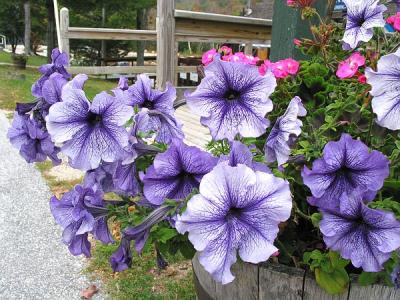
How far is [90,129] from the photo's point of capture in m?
1.13

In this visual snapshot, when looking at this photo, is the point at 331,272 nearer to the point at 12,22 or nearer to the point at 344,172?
the point at 344,172

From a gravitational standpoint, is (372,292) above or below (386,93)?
below

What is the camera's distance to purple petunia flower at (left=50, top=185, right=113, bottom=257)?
126cm

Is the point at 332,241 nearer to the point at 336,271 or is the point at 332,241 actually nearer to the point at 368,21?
the point at 336,271

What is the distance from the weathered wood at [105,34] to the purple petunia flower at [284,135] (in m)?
6.87

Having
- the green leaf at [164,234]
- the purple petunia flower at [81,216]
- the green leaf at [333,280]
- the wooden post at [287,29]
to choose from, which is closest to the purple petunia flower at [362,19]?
the green leaf at [333,280]

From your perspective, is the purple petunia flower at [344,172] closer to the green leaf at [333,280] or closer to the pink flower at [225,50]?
the green leaf at [333,280]

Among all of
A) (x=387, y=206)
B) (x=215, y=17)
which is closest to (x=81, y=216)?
(x=387, y=206)

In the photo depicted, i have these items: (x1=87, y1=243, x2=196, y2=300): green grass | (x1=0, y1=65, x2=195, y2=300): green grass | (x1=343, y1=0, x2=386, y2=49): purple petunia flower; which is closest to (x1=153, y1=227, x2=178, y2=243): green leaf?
(x1=343, y1=0, x2=386, y2=49): purple petunia flower

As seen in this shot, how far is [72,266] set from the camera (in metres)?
3.26

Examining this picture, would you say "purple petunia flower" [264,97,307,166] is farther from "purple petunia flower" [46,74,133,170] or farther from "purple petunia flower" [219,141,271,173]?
"purple petunia flower" [46,74,133,170]

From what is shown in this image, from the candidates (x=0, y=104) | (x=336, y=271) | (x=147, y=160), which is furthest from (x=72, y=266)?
(x=0, y=104)

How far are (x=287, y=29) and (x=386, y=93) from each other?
7.11ft

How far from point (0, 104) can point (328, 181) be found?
28.9 feet
